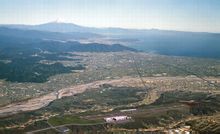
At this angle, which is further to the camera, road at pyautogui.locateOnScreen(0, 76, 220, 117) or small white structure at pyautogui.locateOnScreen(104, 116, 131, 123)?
road at pyautogui.locateOnScreen(0, 76, 220, 117)

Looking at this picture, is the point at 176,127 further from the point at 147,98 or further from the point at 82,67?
the point at 82,67

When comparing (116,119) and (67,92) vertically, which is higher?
(116,119)

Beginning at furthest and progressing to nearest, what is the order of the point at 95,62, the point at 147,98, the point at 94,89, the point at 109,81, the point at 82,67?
the point at 95,62, the point at 82,67, the point at 109,81, the point at 94,89, the point at 147,98

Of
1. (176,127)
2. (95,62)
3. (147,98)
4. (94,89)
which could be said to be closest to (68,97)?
(94,89)

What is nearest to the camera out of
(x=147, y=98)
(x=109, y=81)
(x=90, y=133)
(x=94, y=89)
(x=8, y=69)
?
(x=90, y=133)

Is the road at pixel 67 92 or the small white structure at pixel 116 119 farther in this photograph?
the road at pixel 67 92

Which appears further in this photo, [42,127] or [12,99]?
[12,99]

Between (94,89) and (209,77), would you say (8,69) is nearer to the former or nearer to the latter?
(94,89)

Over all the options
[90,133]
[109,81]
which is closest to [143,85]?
[109,81]

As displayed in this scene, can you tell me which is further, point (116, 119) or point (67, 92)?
point (67, 92)
